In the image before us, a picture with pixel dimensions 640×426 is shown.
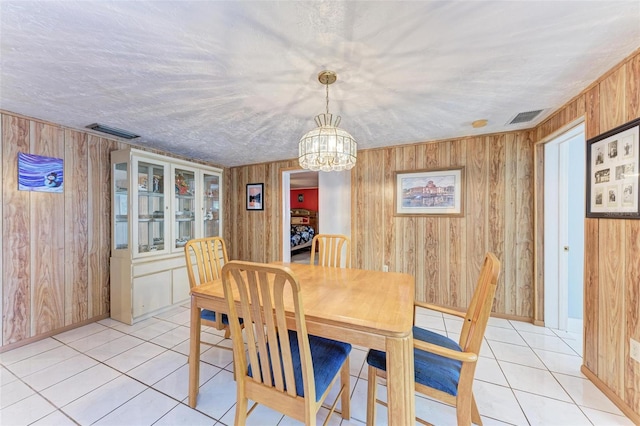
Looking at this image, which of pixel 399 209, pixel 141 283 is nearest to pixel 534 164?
pixel 399 209

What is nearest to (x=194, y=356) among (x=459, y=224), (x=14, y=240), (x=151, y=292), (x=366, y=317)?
(x=366, y=317)

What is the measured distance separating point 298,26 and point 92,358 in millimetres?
2963

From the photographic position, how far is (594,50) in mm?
1381

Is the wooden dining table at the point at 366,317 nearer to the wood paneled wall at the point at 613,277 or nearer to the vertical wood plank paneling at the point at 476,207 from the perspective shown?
the wood paneled wall at the point at 613,277

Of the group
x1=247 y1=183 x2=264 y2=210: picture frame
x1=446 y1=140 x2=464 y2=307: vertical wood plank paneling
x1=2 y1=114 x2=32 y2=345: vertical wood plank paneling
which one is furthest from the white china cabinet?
x1=446 y1=140 x2=464 y2=307: vertical wood plank paneling

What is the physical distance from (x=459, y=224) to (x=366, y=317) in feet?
7.75

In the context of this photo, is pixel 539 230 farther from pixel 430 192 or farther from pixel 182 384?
pixel 182 384

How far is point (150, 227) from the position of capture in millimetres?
3102

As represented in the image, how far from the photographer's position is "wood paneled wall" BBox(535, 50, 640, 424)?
1.46 meters

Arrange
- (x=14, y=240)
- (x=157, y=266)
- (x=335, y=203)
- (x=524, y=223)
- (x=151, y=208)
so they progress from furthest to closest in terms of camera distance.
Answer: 1. (x=335, y=203)
2. (x=151, y=208)
3. (x=157, y=266)
4. (x=524, y=223)
5. (x=14, y=240)

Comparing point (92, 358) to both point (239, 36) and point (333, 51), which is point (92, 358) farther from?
point (333, 51)

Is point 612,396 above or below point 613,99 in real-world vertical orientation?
below

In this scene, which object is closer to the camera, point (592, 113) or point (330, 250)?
point (592, 113)

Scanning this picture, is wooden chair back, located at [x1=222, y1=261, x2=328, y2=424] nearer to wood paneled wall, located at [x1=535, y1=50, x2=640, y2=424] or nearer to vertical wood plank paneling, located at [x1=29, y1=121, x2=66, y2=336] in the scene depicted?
wood paneled wall, located at [x1=535, y1=50, x2=640, y2=424]
